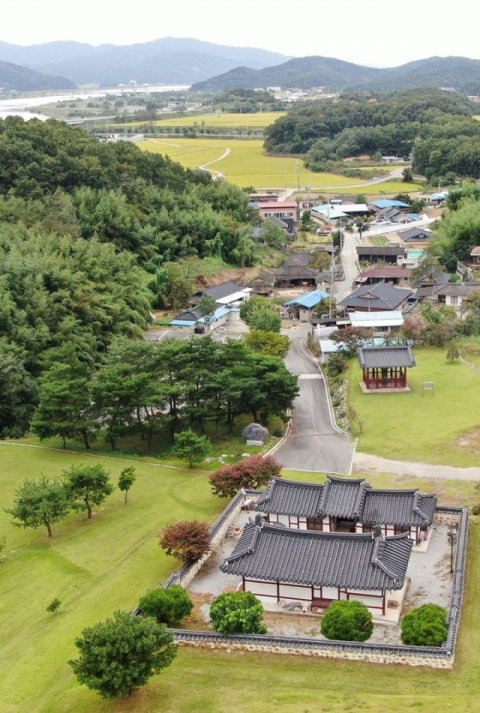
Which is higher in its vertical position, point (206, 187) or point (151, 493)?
point (206, 187)

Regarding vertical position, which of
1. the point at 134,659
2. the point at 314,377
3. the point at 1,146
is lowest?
the point at 314,377

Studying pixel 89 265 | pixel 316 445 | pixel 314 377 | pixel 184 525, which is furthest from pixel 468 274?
pixel 184 525

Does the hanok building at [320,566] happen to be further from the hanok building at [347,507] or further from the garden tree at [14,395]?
the garden tree at [14,395]

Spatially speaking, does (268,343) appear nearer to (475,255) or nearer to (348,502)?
(348,502)

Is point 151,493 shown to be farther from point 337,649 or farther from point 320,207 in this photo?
point 320,207

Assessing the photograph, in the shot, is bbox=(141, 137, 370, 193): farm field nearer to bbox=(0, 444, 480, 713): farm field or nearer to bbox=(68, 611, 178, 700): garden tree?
bbox=(0, 444, 480, 713): farm field

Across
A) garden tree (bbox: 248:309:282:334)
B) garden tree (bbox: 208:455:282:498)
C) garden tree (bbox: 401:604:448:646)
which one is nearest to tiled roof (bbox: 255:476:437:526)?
garden tree (bbox: 208:455:282:498)

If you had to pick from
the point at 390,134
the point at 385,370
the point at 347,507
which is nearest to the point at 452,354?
the point at 385,370

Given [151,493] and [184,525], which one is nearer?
[184,525]
